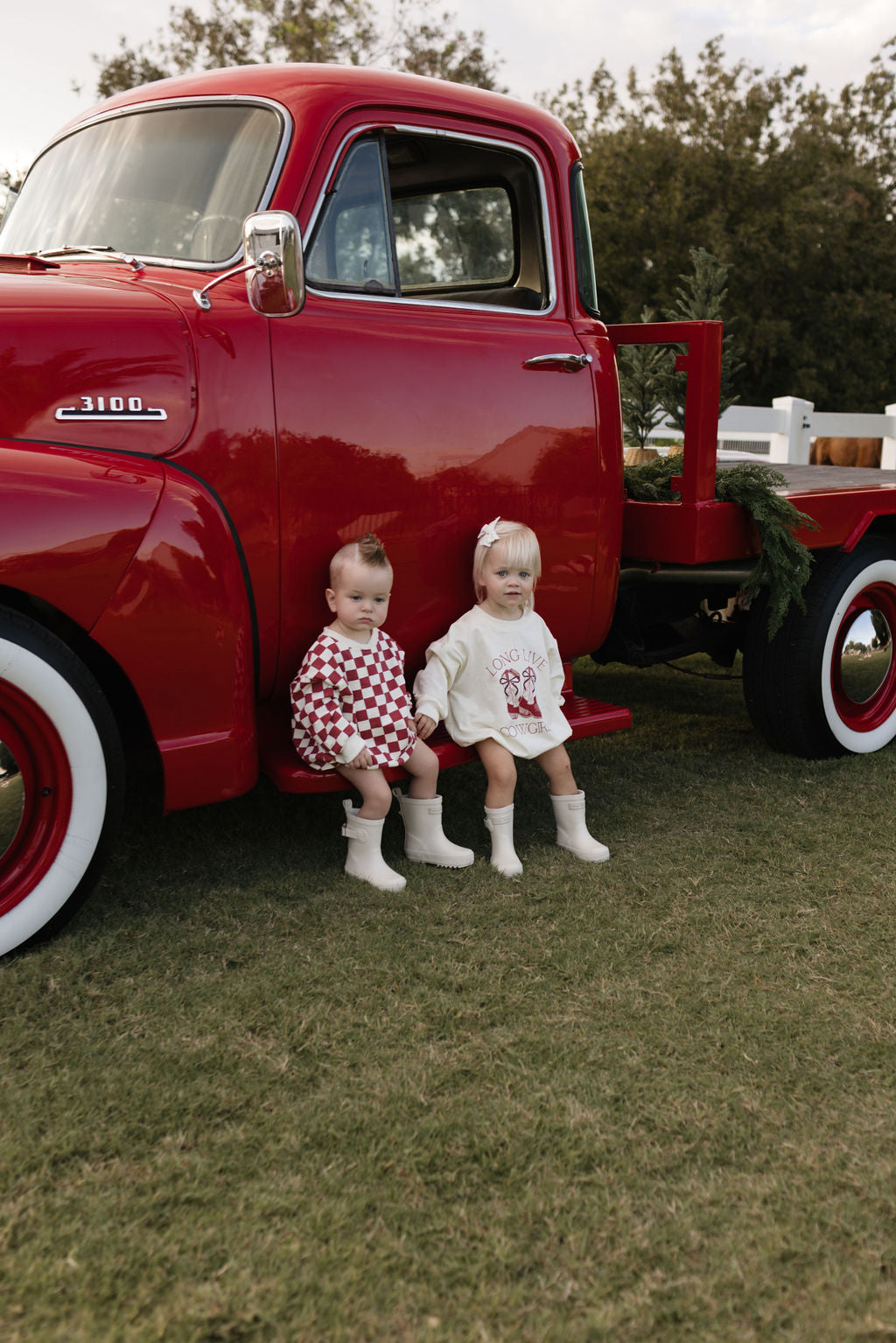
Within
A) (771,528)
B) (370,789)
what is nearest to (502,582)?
(370,789)

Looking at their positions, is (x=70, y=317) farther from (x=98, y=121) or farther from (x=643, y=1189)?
(x=643, y=1189)

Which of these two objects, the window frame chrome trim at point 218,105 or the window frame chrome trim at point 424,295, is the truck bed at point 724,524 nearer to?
the window frame chrome trim at point 424,295

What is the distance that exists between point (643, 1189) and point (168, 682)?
1.41 meters

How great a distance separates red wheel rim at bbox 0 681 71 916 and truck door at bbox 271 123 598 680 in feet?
2.11

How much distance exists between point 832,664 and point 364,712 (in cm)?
191

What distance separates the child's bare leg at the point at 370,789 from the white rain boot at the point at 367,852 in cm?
2

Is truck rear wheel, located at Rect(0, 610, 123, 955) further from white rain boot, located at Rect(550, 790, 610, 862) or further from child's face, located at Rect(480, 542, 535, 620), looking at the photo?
white rain boot, located at Rect(550, 790, 610, 862)

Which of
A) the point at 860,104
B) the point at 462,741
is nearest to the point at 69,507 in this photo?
the point at 462,741

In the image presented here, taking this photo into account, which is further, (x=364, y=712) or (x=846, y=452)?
(x=846, y=452)

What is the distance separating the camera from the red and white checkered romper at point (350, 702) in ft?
8.91

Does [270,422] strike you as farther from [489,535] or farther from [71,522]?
[489,535]

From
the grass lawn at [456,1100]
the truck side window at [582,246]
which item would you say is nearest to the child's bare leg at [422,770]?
the grass lawn at [456,1100]

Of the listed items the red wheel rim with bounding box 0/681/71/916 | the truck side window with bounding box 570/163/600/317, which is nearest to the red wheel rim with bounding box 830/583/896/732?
the truck side window with bounding box 570/163/600/317

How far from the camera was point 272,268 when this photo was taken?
2453mm
